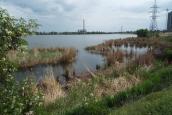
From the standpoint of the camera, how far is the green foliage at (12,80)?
6.31 meters

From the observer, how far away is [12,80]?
6.95 metres

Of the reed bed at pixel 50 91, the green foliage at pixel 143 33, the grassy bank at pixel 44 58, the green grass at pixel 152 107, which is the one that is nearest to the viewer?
the green grass at pixel 152 107

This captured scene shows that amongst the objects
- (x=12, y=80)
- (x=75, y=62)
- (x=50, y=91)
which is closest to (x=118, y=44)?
(x=75, y=62)

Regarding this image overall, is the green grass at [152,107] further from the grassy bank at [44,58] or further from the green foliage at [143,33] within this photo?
the green foliage at [143,33]

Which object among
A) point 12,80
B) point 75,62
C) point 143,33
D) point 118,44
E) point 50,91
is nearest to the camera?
point 12,80

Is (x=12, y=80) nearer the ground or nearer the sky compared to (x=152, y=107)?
nearer the sky

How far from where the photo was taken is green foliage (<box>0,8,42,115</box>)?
6312 millimetres

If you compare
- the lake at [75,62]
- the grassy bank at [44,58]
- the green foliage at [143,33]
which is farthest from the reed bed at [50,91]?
the green foliage at [143,33]

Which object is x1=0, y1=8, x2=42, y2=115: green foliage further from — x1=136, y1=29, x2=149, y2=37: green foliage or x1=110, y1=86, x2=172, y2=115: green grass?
x1=136, y1=29, x2=149, y2=37: green foliage

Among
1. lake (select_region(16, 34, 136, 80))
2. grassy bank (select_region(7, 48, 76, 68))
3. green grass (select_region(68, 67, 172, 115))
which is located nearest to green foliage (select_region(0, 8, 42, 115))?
lake (select_region(16, 34, 136, 80))

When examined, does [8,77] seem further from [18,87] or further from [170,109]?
[170,109]

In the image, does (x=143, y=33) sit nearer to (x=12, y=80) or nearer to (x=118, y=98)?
(x=118, y=98)

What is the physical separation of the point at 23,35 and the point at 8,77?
0.93 metres

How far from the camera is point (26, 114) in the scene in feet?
24.5
